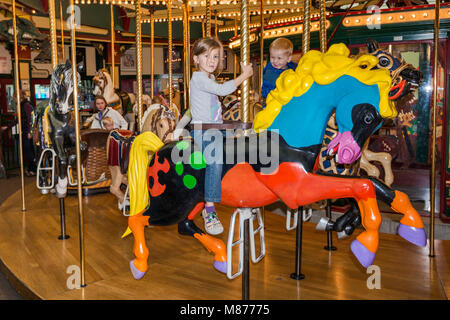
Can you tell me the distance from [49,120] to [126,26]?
7442 millimetres

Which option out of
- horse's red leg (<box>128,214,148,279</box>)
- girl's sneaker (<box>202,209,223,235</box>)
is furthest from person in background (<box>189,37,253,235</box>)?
horse's red leg (<box>128,214,148,279</box>)

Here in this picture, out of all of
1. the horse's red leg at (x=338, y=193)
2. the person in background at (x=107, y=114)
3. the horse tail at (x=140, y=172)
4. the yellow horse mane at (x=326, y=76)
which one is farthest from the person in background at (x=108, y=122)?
the horse's red leg at (x=338, y=193)

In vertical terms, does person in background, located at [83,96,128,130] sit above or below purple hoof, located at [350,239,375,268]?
above

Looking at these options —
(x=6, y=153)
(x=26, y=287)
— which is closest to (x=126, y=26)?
(x=6, y=153)

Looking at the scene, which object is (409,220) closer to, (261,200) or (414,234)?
(414,234)

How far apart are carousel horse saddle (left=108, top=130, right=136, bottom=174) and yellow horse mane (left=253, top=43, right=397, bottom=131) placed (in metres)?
2.47

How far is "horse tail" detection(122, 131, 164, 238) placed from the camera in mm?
2584

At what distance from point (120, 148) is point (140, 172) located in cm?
187

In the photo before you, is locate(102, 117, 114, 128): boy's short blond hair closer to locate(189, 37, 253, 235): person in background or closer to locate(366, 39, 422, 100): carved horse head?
locate(189, 37, 253, 235): person in background

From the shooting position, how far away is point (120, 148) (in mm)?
4367

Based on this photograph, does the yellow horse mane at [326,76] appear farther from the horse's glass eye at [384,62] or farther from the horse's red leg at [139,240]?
the horse's red leg at [139,240]

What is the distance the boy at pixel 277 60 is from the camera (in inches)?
118

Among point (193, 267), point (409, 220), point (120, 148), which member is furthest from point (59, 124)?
point (409, 220)
